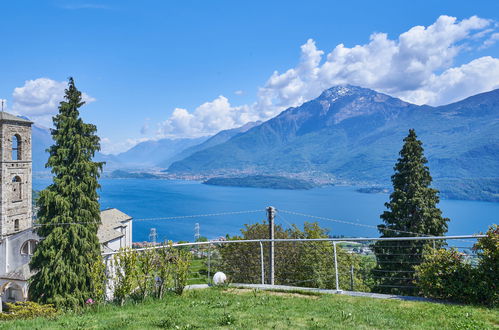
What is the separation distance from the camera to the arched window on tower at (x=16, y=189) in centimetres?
2755

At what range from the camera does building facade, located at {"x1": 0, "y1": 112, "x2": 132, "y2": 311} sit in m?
23.3

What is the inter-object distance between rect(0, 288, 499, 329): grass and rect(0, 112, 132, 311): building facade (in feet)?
66.0

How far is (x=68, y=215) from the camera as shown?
18641 millimetres

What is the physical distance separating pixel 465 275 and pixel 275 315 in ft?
9.89

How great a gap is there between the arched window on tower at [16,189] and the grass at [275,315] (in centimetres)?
2621

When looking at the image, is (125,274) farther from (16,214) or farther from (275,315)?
(16,214)

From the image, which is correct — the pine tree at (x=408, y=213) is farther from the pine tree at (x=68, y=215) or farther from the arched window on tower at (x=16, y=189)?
the arched window on tower at (x=16, y=189)

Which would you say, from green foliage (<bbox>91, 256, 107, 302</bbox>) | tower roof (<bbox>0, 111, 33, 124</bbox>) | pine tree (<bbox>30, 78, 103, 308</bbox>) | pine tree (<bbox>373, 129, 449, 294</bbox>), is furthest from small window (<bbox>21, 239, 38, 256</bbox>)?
green foliage (<bbox>91, 256, 107, 302</bbox>)

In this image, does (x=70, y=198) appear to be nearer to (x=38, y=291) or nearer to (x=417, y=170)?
(x=38, y=291)

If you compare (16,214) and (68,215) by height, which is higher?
(68,215)

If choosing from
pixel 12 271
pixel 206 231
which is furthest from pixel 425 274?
pixel 206 231

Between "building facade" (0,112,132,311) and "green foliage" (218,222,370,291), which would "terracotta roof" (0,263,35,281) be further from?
"green foliage" (218,222,370,291)

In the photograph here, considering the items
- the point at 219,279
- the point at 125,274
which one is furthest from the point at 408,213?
the point at 125,274

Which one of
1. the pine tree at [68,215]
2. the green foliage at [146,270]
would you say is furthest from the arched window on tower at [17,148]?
the green foliage at [146,270]
